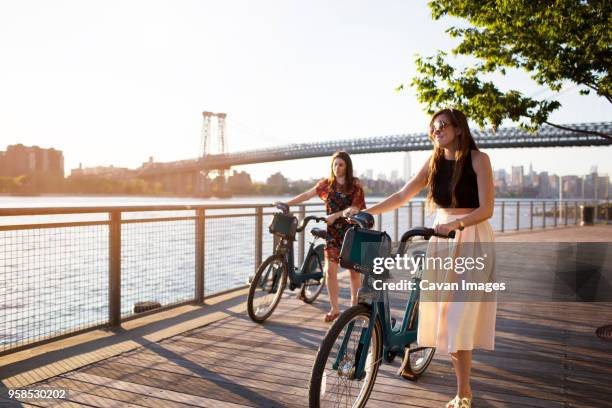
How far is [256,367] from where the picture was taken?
10.7ft

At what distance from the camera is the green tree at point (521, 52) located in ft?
13.9

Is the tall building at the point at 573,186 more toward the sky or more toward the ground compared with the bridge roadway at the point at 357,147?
more toward the ground

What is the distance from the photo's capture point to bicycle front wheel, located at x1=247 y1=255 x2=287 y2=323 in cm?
434

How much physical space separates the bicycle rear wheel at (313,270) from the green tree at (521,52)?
1973 mm

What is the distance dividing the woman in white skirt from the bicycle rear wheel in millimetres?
2400

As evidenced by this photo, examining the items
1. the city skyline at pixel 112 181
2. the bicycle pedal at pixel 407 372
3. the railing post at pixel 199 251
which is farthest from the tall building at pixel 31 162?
the bicycle pedal at pixel 407 372

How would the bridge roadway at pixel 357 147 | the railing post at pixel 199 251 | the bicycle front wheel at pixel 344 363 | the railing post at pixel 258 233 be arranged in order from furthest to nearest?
the bridge roadway at pixel 357 147, the railing post at pixel 258 233, the railing post at pixel 199 251, the bicycle front wheel at pixel 344 363

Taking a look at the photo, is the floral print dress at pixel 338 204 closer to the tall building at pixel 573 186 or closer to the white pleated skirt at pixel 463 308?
the white pleated skirt at pixel 463 308

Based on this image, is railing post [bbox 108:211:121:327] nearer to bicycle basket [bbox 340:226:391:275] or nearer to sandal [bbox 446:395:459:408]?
bicycle basket [bbox 340:226:391:275]

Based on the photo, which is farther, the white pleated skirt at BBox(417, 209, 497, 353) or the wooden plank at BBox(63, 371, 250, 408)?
the wooden plank at BBox(63, 371, 250, 408)

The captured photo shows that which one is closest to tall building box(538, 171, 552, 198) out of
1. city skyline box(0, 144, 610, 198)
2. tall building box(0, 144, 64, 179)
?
city skyline box(0, 144, 610, 198)

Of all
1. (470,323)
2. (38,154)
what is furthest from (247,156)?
(470,323)

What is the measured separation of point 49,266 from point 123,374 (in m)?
1.12

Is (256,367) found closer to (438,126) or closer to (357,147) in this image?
(438,126)
